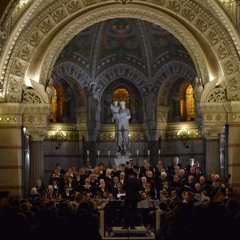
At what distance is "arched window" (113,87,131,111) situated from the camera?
110ft

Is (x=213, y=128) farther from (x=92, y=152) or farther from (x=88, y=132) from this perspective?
(x=92, y=152)

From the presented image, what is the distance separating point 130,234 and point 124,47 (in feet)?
46.6

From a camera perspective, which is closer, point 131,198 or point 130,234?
point 130,234

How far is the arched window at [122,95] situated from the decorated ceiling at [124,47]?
58.5 inches

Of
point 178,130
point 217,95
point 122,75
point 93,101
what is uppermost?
point 122,75

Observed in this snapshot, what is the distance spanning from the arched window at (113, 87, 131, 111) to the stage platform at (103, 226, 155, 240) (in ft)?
43.5

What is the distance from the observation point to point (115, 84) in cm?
3334

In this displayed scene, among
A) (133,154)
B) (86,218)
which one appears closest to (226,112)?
(133,154)

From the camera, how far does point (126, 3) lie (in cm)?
2520

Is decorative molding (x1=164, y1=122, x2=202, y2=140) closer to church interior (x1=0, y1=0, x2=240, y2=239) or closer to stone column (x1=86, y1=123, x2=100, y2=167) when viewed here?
church interior (x1=0, y1=0, x2=240, y2=239)

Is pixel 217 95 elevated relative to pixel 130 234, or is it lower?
elevated

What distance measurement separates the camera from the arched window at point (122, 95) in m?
33.5

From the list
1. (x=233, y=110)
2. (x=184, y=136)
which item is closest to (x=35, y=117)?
(x=233, y=110)

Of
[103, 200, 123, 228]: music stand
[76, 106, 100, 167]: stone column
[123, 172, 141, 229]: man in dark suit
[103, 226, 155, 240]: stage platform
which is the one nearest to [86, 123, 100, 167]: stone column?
[76, 106, 100, 167]: stone column
